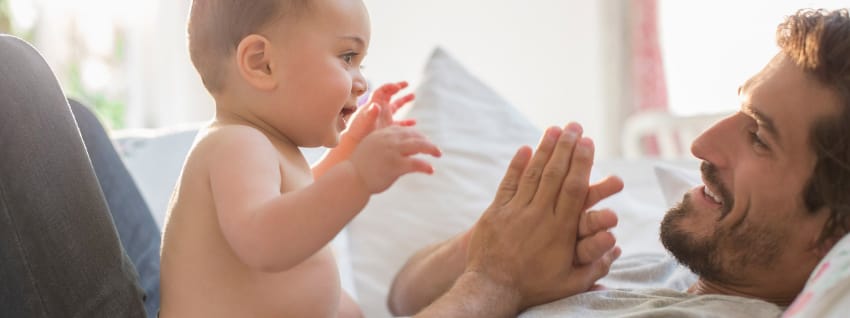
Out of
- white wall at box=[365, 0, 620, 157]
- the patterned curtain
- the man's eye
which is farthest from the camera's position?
white wall at box=[365, 0, 620, 157]

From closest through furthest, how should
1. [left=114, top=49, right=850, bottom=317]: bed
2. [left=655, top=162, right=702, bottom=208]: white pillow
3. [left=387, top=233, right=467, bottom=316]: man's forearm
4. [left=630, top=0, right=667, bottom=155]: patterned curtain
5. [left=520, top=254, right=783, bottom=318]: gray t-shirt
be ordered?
[left=520, top=254, right=783, bottom=318]: gray t-shirt → [left=387, top=233, right=467, bottom=316]: man's forearm → [left=655, top=162, right=702, bottom=208]: white pillow → [left=114, top=49, right=850, bottom=317]: bed → [left=630, top=0, right=667, bottom=155]: patterned curtain

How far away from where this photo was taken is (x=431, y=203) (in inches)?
68.2

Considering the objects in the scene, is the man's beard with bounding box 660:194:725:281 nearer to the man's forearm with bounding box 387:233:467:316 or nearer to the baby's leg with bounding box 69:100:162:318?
the man's forearm with bounding box 387:233:467:316

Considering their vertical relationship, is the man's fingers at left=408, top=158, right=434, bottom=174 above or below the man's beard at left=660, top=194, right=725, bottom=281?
above

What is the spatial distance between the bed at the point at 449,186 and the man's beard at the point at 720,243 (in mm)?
376

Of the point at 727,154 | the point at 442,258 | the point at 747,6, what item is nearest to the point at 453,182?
the point at 442,258

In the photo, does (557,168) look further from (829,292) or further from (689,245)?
(829,292)

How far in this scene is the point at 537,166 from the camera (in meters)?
1.19

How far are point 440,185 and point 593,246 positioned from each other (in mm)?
626

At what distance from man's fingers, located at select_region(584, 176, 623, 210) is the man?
25 mm

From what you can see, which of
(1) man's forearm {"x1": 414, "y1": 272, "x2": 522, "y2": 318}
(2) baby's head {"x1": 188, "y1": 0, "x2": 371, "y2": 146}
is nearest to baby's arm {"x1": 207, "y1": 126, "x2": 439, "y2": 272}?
(2) baby's head {"x1": 188, "y1": 0, "x2": 371, "y2": 146}

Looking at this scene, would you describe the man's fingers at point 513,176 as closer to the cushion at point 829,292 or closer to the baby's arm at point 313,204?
the baby's arm at point 313,204

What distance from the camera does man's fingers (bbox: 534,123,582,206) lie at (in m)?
1.17

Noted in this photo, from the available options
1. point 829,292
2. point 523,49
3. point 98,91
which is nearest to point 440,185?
point 829,292
